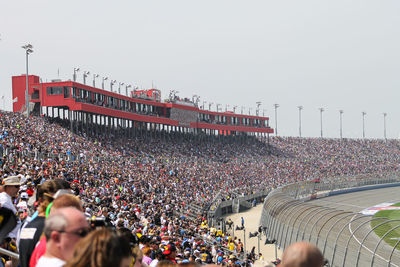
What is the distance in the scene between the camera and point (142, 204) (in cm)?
2483

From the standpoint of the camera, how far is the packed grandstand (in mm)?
12601

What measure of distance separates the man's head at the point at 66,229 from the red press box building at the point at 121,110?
42.3 meters

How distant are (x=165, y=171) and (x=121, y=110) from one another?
53.6 ft

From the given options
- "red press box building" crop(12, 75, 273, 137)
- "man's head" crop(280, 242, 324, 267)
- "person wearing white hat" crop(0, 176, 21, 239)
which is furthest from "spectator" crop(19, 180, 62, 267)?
"red press box building" crop(12, 75, 273, 137)

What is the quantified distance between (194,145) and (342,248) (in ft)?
157

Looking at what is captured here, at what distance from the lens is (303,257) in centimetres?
309

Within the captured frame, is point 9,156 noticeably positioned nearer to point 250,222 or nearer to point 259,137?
point 250,222

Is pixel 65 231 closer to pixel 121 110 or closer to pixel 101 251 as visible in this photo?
pixel 101 251

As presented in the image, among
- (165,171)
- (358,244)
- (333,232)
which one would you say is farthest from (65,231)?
(165,171)

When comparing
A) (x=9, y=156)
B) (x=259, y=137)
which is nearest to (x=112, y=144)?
(x=9, y=156)

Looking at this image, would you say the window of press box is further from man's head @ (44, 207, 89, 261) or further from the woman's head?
the woman's head

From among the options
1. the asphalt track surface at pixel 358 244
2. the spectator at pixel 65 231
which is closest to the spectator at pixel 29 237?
the spectator at pixel 65 231

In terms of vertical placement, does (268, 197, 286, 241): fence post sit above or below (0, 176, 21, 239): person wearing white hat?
below

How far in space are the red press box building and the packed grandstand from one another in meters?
2.00
